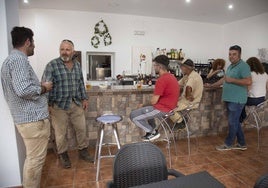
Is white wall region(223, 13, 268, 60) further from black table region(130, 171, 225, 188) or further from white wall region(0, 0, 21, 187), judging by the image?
white wall region(0, 0, 21, 187)

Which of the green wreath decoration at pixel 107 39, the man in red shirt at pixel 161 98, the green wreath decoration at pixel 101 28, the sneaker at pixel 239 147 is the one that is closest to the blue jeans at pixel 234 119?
the sneaker at pixel 239 147

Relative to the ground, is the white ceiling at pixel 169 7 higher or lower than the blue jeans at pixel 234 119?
higher

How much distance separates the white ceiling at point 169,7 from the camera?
4.40 metres

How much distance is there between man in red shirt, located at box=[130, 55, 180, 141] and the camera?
247 cm

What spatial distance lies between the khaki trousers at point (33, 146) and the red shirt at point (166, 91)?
1316 mm

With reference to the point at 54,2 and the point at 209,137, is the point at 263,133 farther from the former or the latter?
the point at 54,2

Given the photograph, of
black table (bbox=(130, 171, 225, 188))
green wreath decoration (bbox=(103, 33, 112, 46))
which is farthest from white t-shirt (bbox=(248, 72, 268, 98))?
green wreath decoration (bbox=(103, 33, 112, 46))

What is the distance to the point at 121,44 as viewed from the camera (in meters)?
→ 5.65

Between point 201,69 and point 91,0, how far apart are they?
145 inches

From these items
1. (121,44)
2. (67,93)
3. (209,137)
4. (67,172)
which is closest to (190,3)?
(121,44)

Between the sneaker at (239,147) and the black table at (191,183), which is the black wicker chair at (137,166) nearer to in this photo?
the black table at (191,183)

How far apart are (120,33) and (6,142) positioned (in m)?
4.28

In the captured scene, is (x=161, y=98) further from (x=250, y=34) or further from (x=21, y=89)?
(x=250, y=34)

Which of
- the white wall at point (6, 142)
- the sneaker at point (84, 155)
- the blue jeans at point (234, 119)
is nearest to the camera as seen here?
the white wall at point (6, 142)
